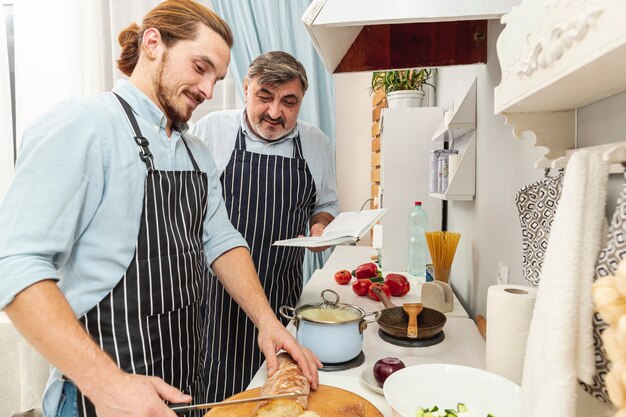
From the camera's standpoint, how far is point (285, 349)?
47.9 inches

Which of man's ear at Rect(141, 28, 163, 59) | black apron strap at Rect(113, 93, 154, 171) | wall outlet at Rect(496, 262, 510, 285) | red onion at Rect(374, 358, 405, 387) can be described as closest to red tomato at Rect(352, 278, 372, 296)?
wall outlet at Rect(496, 262, 510, 285)

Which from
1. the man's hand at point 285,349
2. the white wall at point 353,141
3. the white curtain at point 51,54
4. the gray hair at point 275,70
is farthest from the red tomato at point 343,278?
the white curtain at point 51,54

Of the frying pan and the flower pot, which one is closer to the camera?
the frying pan

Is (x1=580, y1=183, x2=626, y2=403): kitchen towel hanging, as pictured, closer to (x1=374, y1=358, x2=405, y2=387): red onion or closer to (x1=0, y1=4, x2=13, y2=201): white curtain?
(x1=374, y1=358, x2=405, y2=387): red onion

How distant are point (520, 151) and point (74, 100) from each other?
123cm

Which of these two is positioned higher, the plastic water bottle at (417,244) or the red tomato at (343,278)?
the plastic water bottle at (417,244)

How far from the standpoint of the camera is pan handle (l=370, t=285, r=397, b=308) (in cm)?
180

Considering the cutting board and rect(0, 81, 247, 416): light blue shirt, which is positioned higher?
rect(0, 81, 247, 416): light blue shirt

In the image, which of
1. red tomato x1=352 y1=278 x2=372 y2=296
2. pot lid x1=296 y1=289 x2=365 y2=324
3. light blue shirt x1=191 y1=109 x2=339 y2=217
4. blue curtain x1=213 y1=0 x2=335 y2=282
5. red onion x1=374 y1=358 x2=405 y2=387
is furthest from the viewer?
blue curtain x1=213 y1=0 x2=335 y2=282

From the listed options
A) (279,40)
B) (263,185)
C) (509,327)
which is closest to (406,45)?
(263,185)

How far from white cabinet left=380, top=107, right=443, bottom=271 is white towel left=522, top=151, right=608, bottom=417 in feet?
7.34

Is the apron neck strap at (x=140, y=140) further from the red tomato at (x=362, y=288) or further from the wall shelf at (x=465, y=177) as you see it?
the wall shelf at (x=465, y=177)

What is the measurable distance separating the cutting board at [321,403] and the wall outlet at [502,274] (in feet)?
2.43

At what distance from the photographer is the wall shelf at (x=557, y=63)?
0.46 metres
